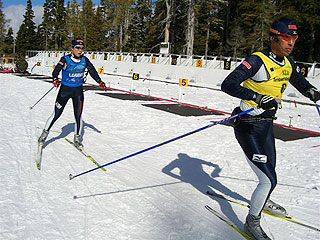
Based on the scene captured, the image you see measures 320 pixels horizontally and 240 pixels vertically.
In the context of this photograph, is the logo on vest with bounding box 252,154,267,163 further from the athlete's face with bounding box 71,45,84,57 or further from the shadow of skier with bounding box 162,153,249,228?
the athlete's face with bounding box 71,45,84,57

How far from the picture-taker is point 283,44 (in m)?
3.00

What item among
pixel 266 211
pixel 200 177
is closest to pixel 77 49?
pixel 200 177

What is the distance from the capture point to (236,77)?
2936mm

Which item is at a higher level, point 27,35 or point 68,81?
point 27,35

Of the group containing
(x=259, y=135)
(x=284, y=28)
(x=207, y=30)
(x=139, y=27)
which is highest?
(x=139, y=27)

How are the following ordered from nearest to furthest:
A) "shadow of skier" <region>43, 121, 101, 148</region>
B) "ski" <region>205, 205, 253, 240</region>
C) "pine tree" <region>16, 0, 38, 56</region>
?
"ski" <region>205, 205, 253, 240</region>, "shadow of skier" <region>43, 121, 101, 148</region>, "pine tree" <region>16, 0, 38, 56</region>

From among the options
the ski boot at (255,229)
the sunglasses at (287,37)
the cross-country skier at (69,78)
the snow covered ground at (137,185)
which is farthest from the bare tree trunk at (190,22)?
the ski boot at (255,229)

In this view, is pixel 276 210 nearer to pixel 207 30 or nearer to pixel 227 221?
pixel 227 221

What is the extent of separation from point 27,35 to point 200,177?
318 ft

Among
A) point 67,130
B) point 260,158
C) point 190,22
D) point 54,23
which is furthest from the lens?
point 54,23

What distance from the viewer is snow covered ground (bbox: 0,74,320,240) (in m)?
3.38

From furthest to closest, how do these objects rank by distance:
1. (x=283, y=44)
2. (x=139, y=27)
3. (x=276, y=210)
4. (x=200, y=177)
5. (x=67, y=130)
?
(x=139, y=27)
(x=67, y=130)
(x=200, y=177)
(x=276, y=210)
(x=283, y=44)

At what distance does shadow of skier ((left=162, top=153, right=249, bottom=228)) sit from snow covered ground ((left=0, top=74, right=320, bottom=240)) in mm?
16

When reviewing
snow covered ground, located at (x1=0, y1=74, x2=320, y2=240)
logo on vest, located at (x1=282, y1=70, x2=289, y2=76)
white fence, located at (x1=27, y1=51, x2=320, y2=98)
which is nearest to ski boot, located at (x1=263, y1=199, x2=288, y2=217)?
snow covered ground, located at (x1=0, y1=74, x2=320, y2=240)
